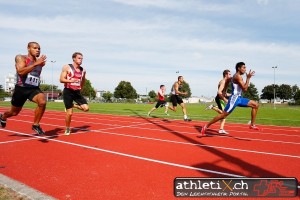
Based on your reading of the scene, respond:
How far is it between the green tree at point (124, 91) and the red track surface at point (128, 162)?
366ft

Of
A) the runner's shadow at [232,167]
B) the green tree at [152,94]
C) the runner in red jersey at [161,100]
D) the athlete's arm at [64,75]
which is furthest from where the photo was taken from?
the green tree at [152,94]

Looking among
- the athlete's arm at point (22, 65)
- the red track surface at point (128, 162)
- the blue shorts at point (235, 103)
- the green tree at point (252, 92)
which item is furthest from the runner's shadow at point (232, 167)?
the green tree at point (252, 92)

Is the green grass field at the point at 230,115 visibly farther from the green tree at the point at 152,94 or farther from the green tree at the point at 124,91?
the green tree at the point at 152,94

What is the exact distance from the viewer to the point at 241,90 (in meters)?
7.74

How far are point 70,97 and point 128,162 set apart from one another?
365 centimetres

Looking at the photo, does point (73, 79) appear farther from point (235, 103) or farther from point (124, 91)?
point (124, 91)

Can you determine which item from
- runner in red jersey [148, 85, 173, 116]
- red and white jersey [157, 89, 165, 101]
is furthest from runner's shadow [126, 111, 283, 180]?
red and white jersey [157, 89, 165, 101]

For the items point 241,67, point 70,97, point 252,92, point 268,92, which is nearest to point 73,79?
point 70,97

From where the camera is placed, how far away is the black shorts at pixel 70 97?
7.83 m

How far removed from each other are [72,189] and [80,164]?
4.07ft

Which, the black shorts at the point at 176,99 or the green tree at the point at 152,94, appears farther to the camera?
the green tree at the point at 152,94

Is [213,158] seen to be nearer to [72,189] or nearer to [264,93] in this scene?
[72,189]

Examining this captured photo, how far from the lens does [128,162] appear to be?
495cm

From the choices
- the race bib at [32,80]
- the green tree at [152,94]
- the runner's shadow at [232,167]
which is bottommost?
the runner's shadow at [232,167]
